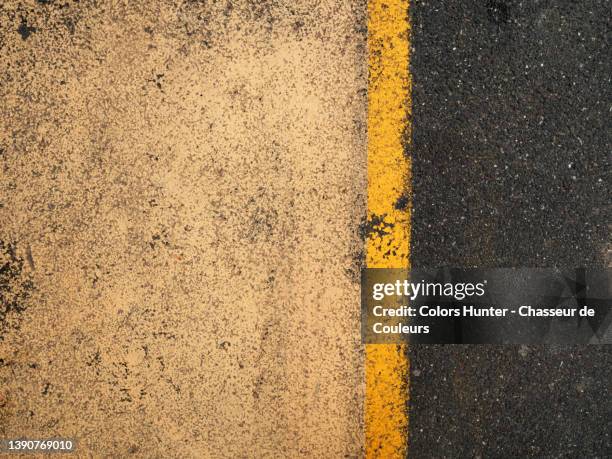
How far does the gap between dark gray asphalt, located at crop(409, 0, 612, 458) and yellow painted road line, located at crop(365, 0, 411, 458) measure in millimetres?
47

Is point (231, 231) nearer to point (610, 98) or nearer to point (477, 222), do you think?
point (477, 222)

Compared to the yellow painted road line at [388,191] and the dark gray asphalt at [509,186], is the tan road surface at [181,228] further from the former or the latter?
the dark gray asphalt at [509,186]

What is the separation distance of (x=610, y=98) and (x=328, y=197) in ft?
3.97

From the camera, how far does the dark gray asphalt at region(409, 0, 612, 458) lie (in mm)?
1931

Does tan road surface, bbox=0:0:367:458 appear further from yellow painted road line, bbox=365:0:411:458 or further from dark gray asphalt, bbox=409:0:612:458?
dark gray asphalt, bbox=409:0:612:458

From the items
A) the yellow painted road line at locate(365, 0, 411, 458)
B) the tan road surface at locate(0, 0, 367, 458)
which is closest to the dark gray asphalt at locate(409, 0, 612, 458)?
the yellow painted road line at locate(365, 0, 411, 458)

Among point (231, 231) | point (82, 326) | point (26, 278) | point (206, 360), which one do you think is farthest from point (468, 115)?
point (26, 278)

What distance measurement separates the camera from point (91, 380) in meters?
1.89

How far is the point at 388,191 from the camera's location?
6.34 feet

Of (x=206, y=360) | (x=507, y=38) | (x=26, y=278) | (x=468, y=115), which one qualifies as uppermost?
(x=507, y=38)

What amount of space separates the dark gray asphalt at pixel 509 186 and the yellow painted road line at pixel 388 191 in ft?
0.15

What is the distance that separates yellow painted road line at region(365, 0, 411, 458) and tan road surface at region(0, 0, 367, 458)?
0.17 feet

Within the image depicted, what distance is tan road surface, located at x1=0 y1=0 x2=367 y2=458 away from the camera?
1888 millimetres

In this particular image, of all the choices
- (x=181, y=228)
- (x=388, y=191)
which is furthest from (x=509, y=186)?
(x=181, y=228)
